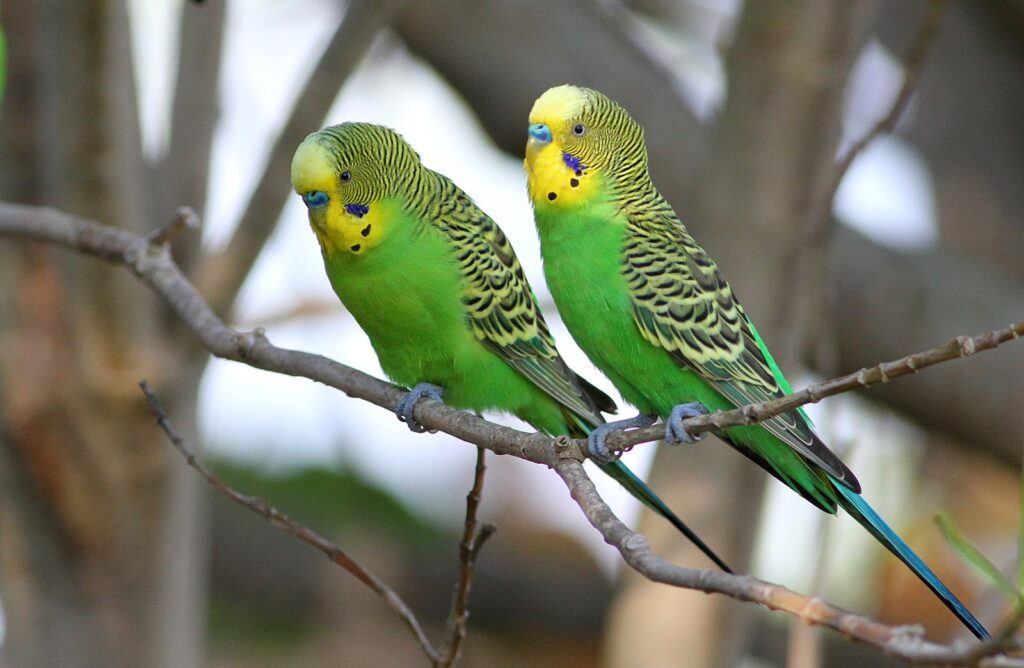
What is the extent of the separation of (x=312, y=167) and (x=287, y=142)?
5.85 ft

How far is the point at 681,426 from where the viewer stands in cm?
183

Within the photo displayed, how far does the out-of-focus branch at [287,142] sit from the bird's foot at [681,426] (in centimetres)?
196

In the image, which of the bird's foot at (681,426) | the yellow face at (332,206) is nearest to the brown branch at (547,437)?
the bird's foot at (681,426)

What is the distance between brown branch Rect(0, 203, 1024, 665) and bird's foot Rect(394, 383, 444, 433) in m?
0.05

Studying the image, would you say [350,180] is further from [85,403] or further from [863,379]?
[85,403]

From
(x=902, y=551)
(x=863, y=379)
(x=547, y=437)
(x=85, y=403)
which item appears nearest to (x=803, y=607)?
(x=863, y=379)

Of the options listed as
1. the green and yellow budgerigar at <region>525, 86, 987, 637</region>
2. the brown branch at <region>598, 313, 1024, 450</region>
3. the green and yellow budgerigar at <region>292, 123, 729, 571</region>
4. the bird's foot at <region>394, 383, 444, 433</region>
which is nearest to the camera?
the brown branch at <region>598, 313, 1024, 450</region>

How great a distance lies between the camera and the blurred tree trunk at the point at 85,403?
3.75 metres

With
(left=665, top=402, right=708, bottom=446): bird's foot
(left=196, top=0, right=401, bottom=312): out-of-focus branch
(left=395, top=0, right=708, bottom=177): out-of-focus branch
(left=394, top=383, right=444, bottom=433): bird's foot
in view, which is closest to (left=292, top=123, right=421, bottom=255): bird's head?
(left=394, top=383, right=444, bottom=433): bird's foot

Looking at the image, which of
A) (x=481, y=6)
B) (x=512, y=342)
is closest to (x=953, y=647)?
(x=512, y=342)

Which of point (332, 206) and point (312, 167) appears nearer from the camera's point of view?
point (312, 167)

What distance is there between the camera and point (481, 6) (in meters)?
Result: 5.19

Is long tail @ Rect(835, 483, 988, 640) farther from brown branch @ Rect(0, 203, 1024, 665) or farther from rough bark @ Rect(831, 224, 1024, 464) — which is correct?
rough bark @ Rect(831, 224, 1024, 464)

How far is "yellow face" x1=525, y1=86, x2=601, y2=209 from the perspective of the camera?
2197mm
